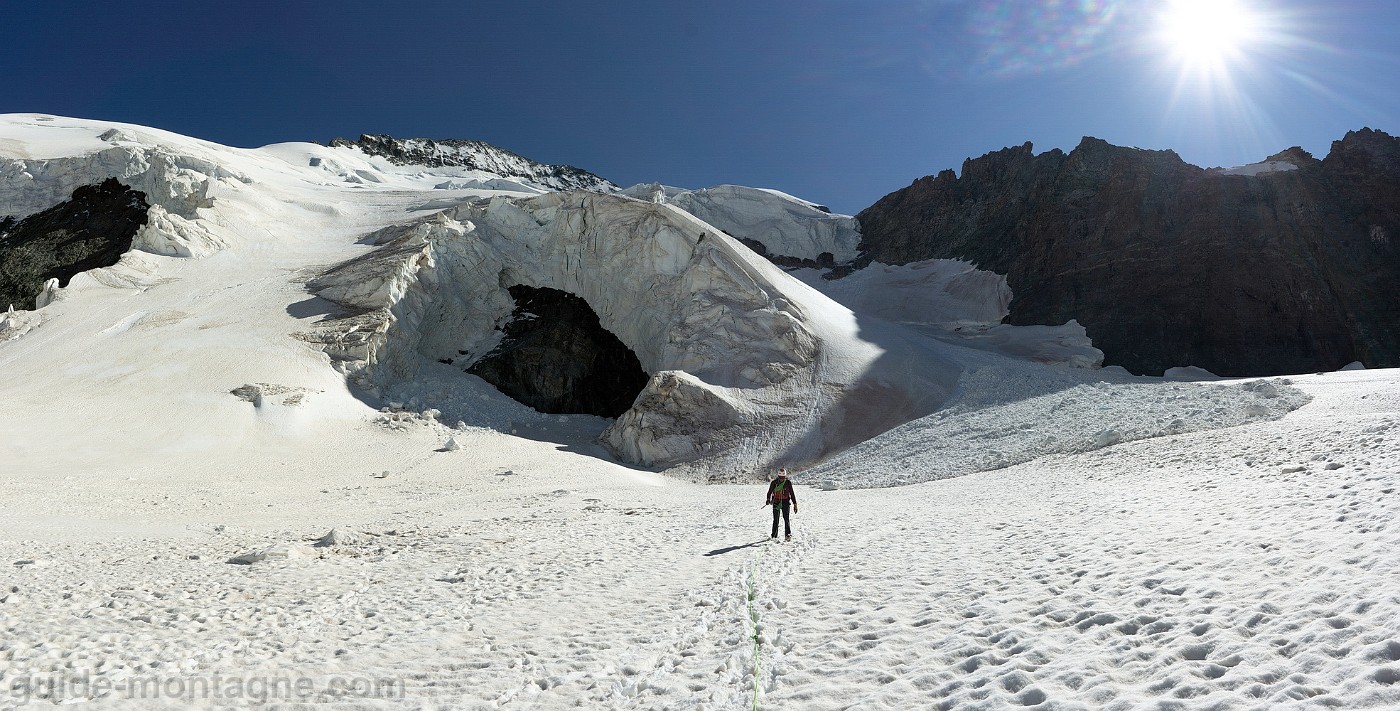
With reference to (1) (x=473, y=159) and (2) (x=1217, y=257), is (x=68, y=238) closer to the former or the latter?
(1) (x=473, y=159)

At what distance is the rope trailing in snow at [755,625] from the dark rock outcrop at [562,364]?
2296cm

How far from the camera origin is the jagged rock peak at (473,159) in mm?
89688

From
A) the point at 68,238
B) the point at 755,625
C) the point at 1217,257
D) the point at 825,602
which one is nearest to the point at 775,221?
the point at 1217,257

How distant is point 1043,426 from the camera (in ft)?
64.0

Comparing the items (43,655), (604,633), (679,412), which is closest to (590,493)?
(679,412)

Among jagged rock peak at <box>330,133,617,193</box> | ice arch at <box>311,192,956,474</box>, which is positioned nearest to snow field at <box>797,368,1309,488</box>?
ice arch at <box>311,192,956,474</box>

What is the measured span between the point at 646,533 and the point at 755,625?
555cm

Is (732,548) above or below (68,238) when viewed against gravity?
below

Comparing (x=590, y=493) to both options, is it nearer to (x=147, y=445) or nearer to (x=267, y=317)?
(x=147, y=445)

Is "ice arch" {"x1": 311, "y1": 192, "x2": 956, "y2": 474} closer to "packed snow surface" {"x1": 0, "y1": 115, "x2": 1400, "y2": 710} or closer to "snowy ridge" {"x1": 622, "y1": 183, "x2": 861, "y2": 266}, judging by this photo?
"packed snow surface" {"x1": 0, "y1": 115, "x2": 1400, "y2": 710}

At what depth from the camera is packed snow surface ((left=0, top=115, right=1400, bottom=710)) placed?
17.0 feet

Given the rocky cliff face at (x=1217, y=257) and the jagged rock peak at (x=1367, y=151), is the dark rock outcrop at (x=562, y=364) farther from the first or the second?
the jagged rock peak at (x=1367, y=151)

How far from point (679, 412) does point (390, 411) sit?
11.1 m

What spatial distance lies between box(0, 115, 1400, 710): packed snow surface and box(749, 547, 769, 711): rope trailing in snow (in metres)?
0.05
